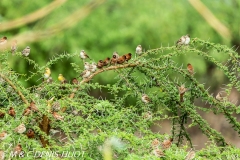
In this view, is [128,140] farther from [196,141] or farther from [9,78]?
[196,141]

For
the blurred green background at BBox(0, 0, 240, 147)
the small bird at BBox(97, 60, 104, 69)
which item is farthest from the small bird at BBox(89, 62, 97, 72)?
the blurred green background at BBox(0, 0, 240, 147)

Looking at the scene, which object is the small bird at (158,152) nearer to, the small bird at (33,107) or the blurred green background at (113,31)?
the small bird at (33,107)

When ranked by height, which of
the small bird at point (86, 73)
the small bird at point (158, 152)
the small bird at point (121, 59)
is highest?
the small bird at point (121, 59)

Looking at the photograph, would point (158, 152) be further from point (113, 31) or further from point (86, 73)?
point (113, 31)

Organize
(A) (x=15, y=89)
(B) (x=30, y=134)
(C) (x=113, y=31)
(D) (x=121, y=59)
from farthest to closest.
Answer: (C) (x=113, y=31), (D) (x=121, y=59), (A) (x=15, y=89), (B) (x=30, y=134)

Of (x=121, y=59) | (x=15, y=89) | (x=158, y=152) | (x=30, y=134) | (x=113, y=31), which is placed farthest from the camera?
(x=113, y=31)

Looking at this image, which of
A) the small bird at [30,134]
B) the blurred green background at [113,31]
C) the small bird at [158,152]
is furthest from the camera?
the blurred green background at [113,31]

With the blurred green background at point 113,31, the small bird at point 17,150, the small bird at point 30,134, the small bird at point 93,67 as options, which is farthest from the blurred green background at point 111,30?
the small bird at point 17,150

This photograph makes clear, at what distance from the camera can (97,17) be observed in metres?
5.08

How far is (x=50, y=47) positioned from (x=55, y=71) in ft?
0.70

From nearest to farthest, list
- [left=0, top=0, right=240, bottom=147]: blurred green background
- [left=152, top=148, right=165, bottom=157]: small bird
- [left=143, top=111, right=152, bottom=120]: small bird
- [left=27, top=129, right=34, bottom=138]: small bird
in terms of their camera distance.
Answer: [left=152, top=148, right=165, bottom=157]: small bird, [left=27, top=129, right=34, bottom=138]: small bird, [left=143, top=111, right=152, bottom=120]: small bird, [left=0, top=0, right=240, bottom=147]: blurred green background

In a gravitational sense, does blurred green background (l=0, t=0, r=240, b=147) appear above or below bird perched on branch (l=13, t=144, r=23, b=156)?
above

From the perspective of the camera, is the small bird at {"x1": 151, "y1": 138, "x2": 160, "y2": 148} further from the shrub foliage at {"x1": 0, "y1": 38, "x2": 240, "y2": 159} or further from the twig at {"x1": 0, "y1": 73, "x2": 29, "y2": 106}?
the twig at {"x1": 0, "y1": 73, "x2": 29, "y2": 106}

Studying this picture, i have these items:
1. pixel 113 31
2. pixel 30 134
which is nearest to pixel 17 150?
pixel 30 134
